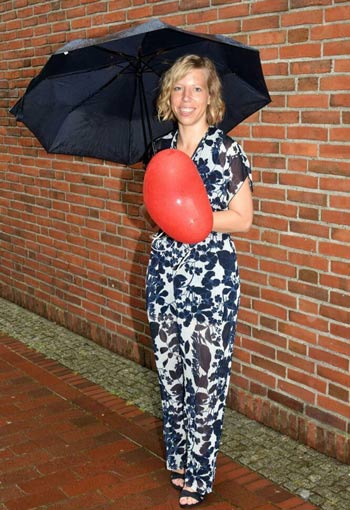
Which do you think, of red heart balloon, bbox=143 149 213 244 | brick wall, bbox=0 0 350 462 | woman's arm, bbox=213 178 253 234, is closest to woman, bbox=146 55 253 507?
woman's arm, bbox=213 178 253 234

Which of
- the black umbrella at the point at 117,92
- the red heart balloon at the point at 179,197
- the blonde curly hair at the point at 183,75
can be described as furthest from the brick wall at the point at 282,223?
the red heart balloon at the point at 179,197

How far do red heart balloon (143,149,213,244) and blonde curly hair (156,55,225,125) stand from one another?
376 mm

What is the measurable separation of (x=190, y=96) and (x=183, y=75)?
0.09 meters

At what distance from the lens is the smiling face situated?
310cm

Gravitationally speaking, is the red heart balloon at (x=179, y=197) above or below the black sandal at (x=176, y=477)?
above

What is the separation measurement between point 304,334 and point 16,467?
1.57 meters

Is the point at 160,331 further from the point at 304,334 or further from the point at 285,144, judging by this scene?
the point at 285,144

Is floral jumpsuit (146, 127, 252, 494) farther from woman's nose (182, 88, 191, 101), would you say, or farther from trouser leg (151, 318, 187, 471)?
woman's nose (182, 88, 191, 101)

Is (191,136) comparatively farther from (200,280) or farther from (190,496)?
(190,496)

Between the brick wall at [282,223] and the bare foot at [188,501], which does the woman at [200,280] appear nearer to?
the bare foot at [188,501]

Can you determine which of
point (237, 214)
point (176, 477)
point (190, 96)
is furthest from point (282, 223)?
point (176, 477)

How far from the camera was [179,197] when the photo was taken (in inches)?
113

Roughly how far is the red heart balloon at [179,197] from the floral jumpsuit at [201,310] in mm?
221

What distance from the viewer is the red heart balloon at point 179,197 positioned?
9.40 ft
